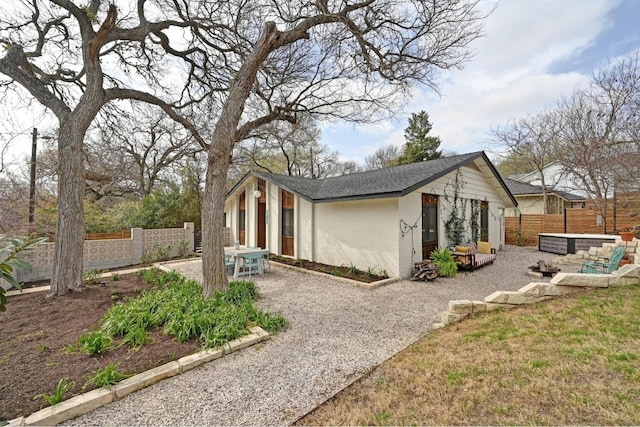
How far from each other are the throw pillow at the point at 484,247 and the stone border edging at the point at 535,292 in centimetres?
483

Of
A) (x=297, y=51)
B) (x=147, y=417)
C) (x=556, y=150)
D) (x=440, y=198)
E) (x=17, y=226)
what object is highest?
(x=297, y=51)

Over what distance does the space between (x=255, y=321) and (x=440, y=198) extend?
730 cm

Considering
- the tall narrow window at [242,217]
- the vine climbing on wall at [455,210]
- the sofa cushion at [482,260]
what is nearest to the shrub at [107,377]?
the sofa cushion at [482,260]

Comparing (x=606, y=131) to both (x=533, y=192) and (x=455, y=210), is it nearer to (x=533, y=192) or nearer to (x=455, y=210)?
(x=533, y=192)

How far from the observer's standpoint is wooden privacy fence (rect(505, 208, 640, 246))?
12.8 metres

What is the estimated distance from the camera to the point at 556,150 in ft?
53.0

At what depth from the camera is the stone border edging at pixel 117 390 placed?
2348mm

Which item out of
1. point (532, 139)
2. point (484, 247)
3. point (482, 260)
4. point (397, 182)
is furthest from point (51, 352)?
point (532, 139)

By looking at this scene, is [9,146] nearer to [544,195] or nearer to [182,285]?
[182,285]

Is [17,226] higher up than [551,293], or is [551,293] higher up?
[17,226]

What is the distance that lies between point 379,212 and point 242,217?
7.90 m

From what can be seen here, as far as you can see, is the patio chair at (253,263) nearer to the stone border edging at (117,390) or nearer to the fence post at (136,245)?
the stone border edging at (117,390)

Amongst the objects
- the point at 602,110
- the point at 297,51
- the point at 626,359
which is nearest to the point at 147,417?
the point at 626,359

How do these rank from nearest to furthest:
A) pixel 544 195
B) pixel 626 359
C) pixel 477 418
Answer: pixel 477 418
pixel 626 359
pixel 544 195
